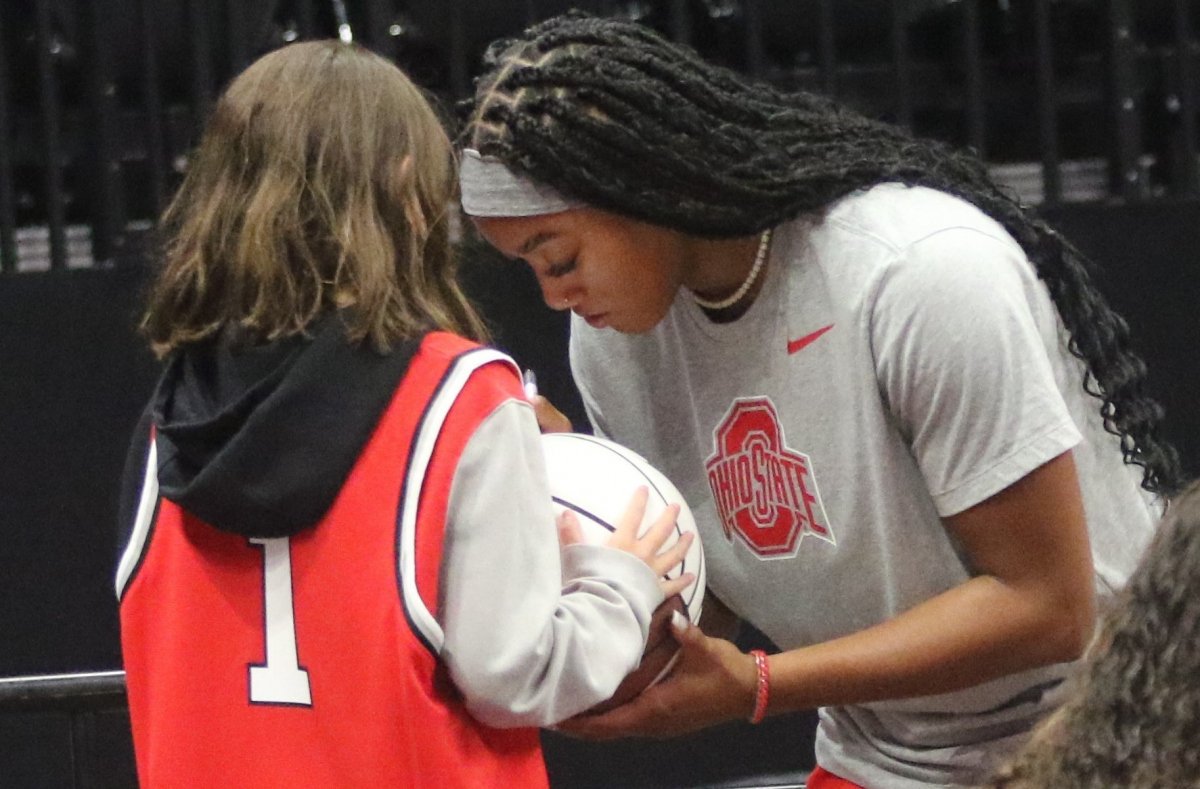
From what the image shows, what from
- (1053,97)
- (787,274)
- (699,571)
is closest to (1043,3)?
(1053,97)

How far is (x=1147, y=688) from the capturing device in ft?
3.69

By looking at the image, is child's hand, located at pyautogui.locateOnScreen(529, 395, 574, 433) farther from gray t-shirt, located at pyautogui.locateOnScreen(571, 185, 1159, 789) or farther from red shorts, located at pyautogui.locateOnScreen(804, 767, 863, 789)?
red shorts, located at pyautogui.locateOnScreen(804, 767, 863, 789)

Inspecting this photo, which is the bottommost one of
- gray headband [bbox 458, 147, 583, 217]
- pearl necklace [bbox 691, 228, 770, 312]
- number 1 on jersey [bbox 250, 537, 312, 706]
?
number 1 on jersey [bbox 250, 537, 312, 706]

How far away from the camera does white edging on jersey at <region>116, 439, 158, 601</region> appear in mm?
1731

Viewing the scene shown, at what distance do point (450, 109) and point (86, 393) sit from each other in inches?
38.8

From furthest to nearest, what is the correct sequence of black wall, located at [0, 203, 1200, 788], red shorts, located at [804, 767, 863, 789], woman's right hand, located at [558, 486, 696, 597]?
1. black wall, located at [0, 203, 1200, 788]
2. red shorts, located at [804, 767, 863, 789]
3. woman's right hand, located at [558, 486, 696, 597]

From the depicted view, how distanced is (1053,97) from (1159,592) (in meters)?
2.49

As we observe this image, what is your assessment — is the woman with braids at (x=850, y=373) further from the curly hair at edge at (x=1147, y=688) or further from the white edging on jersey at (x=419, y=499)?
the curly hair at edge at (x=1147, y=688)

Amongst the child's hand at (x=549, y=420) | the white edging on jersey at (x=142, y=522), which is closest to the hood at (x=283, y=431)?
the white edging on jersey at (x=142, y=522)

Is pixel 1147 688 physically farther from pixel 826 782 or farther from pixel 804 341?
pixel 826 782

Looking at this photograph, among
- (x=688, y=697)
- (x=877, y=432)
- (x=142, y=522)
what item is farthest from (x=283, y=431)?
(x=877, y=432)

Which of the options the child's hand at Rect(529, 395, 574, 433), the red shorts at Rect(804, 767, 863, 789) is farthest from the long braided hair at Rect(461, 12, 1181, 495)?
the red shorts at Rect(804, 767, 863, 789)

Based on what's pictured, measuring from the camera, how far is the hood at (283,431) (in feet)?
5.16

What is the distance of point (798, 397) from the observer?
1.89 metres
